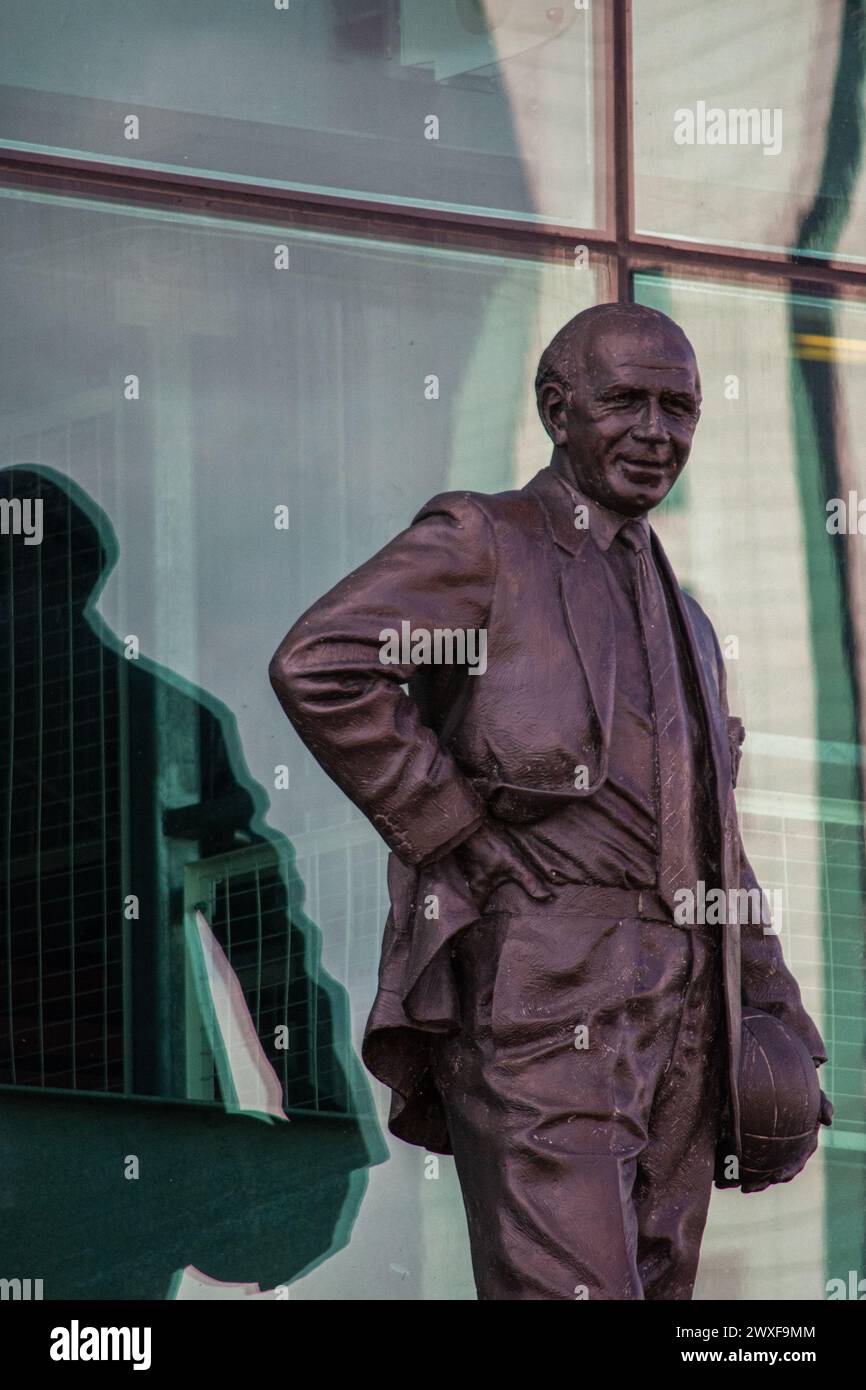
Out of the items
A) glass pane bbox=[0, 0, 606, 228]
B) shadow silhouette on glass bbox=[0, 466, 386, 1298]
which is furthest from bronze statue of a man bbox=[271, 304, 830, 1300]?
glass pane bbox=[0, 0, 606, 228]

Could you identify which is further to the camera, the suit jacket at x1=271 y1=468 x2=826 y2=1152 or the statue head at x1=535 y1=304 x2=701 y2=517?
the statue head at x1=535 y1=304 x2=701 y2=517

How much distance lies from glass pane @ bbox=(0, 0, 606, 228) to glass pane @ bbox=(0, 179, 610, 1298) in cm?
25

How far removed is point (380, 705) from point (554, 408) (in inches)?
32.2

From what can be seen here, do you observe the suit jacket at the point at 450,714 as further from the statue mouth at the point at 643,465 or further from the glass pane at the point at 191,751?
the glass pane at the point at 191,751

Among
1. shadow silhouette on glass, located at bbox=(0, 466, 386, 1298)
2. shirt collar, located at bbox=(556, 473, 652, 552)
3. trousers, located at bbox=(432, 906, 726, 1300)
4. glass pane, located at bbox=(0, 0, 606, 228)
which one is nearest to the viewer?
trousers, located at bbox=(432, 906, 726, 1300)

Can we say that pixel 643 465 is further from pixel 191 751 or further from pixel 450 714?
pixel 191 751

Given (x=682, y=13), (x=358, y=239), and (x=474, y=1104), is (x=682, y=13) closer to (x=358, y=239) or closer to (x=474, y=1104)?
(x=358, y=239)

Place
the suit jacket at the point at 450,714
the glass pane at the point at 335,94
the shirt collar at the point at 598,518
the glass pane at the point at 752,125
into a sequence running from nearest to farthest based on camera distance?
the suit jacket at the point at 450,714, the shirt collar at the point at 598,518, the glass pane at the point at 335,94, the glass pane at the point at 752,125

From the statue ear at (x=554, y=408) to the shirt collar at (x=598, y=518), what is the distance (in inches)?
3.9

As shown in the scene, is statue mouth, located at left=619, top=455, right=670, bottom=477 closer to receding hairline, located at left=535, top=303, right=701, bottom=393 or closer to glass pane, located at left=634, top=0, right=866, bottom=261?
receding hairline, located at left=535, top=303, right=701, bottom=393

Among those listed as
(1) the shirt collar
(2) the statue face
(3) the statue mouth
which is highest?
(2) the statue face

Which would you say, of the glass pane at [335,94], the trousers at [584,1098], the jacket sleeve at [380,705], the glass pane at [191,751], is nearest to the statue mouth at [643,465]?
the jacket sleeve at [380,705]

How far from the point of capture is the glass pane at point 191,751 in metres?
9.64

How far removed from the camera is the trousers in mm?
6473
